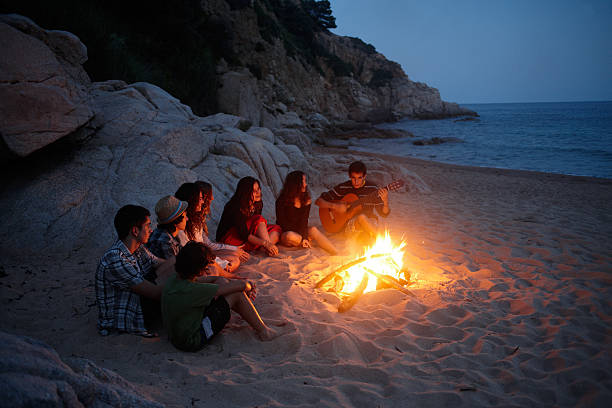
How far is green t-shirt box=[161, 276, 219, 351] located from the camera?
274 cm

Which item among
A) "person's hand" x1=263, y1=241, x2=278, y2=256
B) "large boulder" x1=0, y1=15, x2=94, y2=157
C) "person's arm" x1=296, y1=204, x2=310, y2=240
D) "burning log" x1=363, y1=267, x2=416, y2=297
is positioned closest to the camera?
"burning log" x1=363, y1=267, x2=416, y2=297

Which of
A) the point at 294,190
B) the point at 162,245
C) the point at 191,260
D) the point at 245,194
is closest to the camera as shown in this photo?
the point at 191,260

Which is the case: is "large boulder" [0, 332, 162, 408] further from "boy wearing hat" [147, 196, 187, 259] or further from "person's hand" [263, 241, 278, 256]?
"person's hand" [263, 241, 278, 256]

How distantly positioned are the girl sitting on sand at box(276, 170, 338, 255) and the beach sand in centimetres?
18

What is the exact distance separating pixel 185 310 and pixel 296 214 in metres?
2.83

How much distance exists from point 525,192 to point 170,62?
14.4 m

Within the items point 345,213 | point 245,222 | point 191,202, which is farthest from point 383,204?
point 191,202

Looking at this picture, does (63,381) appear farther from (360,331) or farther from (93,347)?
(360,331)

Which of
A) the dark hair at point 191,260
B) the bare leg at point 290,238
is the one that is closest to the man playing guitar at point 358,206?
the bare leg at point 290,238

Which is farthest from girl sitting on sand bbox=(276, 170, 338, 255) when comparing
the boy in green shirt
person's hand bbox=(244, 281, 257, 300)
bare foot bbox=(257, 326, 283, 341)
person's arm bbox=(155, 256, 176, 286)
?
the boy in green shirt

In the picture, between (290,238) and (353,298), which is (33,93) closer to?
(290,238)

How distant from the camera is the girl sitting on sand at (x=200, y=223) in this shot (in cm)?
392

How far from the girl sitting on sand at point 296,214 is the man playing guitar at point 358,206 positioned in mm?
604

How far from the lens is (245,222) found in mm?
4816
